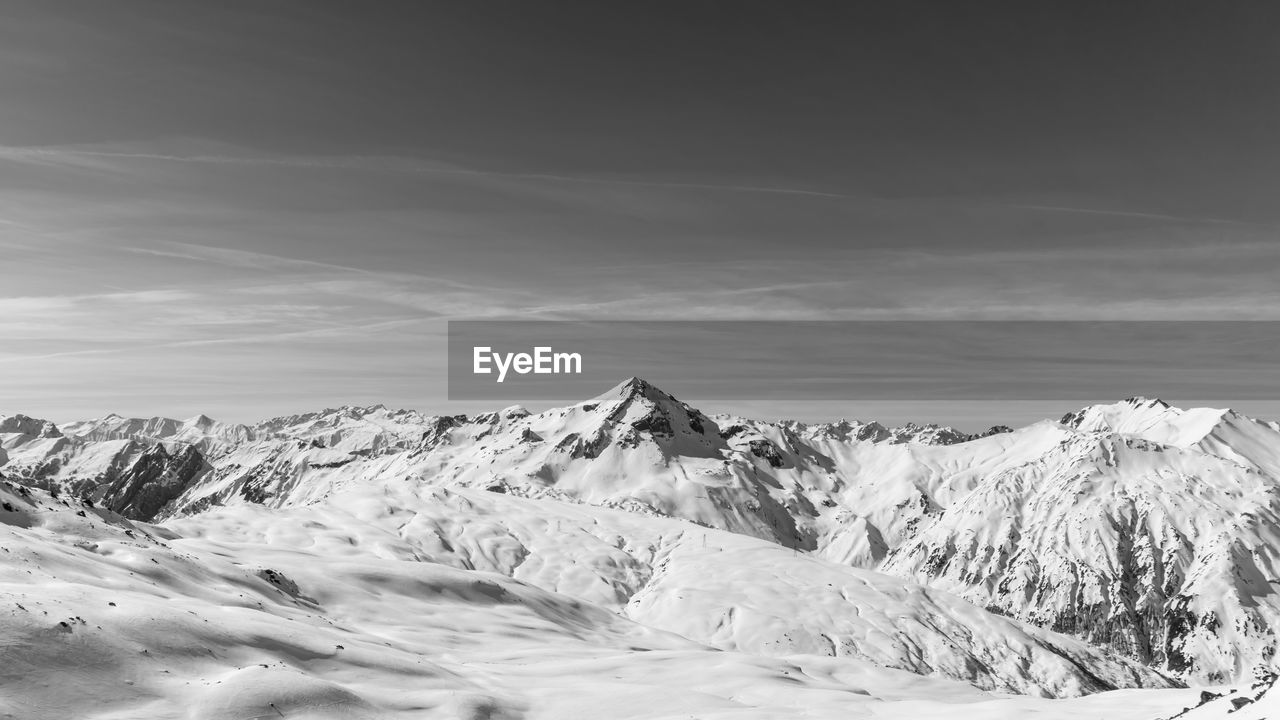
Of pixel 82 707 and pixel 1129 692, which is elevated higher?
pixel 82 707

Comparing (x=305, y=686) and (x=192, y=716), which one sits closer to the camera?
(x=192, y=716)

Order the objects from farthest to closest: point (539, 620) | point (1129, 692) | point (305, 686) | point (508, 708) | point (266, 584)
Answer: point (539, 620) < point (266, 584) < point (1129, 692) < point (508, 708) < point (305, 686)

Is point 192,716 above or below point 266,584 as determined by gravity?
above

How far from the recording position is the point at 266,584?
87812mm

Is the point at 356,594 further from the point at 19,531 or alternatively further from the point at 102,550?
the point at 19,531

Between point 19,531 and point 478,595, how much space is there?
68690 millimetres

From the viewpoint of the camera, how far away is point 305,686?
45094mm

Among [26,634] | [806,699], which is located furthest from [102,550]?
[806,699]

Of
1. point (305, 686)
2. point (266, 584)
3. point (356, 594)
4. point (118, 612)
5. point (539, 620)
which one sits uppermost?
point (118, 612)

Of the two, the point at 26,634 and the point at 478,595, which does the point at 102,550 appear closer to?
the point at 26,634

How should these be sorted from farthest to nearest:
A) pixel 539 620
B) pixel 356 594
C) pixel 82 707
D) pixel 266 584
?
pixel 539 620 < pixel 356 594 < pixel 266 584 < pixel 82 707

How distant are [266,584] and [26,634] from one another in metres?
49.4

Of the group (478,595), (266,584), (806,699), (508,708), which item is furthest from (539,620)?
(508,708)

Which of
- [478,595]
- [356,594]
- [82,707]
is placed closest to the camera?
[82,707]
